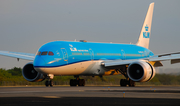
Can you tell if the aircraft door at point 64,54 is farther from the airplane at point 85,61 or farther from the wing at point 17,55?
the wing at point 17,55

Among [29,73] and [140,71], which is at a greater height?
[29,73]

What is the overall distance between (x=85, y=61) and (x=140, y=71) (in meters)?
5.18

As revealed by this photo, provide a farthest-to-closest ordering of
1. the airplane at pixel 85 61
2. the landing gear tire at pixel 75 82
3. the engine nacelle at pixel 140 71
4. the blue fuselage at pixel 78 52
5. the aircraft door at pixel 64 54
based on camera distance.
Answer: the landing gear tire at pixel 75 82 → the engine nacelle at pixel 140 71 → the aircraft door at pixel 64 54 → the airplane at pixel 85 61 → the blue fuselage at pixel 78 52

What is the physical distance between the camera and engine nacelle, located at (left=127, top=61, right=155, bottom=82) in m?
30.1

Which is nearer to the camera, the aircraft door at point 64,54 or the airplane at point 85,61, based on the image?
the airplane at point 85,61

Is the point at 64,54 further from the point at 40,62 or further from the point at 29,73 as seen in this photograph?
the point at 29,73

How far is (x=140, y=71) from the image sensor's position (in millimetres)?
31656

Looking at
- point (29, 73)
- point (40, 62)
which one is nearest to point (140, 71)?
point (40, 62)

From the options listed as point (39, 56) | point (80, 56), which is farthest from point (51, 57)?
point (80, 56)

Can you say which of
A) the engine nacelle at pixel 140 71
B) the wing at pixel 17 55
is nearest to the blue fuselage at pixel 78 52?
the engine nacelle at pixel 140 71

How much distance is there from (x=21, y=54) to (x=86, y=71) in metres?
7.62

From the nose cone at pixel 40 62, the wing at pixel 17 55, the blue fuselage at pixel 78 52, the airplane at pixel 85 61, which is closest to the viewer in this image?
the nose cone at pixel 40 62

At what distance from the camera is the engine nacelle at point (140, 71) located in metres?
30.1
